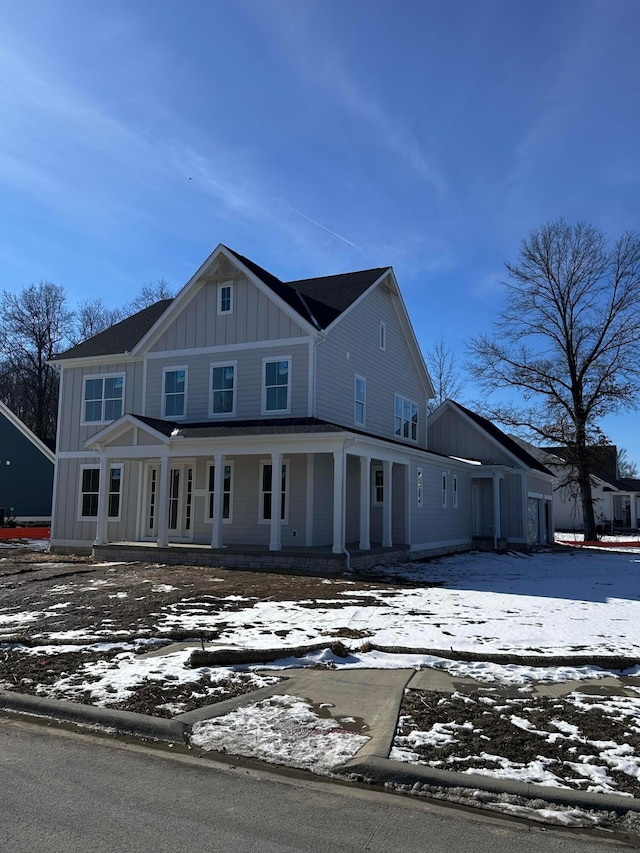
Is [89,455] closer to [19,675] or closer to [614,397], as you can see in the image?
[19,675]

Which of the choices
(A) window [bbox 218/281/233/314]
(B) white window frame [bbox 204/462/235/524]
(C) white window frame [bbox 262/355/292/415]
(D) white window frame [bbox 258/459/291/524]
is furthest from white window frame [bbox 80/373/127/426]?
(D) white window frame [bbox 258/459/291/524]

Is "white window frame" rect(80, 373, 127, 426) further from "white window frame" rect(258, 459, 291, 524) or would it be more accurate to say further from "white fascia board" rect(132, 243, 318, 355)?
"white window frame" rect(258, 459, 291, 524)

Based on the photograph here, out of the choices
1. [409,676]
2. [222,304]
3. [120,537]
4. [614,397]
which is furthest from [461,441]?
[409,676]

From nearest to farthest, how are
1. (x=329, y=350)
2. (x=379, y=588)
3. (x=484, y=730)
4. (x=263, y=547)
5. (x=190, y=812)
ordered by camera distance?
(x=190, y=812), (x=484, y=730), (x=379, y=588), (x=263, y=547), (x=329, y=350)

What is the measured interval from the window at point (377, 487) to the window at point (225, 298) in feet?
22.4

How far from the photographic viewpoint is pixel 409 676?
268 inches

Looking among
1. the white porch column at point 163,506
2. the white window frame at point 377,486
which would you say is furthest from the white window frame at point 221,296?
the white window frame at point 377,486

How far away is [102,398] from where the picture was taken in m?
22.3

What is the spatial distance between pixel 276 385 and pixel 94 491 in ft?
24.1

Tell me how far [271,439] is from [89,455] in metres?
8.23

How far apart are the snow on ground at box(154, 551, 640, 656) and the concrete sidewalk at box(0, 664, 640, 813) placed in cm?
123

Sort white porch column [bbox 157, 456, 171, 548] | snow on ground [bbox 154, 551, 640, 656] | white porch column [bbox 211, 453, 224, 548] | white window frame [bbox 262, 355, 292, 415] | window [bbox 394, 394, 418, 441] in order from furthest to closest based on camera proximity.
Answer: window [bbox 394, 394, 418, 441]
white window frame [bbox 262, 355, 292, 415]
white porch column [bbox 157, 456, 171, 548]
white porch column [bbox 211, 453, 224, 548]
snow on ground [bbox 154, 551, 640, 656]

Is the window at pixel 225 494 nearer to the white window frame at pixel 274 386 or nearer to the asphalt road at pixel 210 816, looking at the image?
the white window frame at pixel 274 386

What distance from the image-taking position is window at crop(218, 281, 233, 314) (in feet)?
66.3
